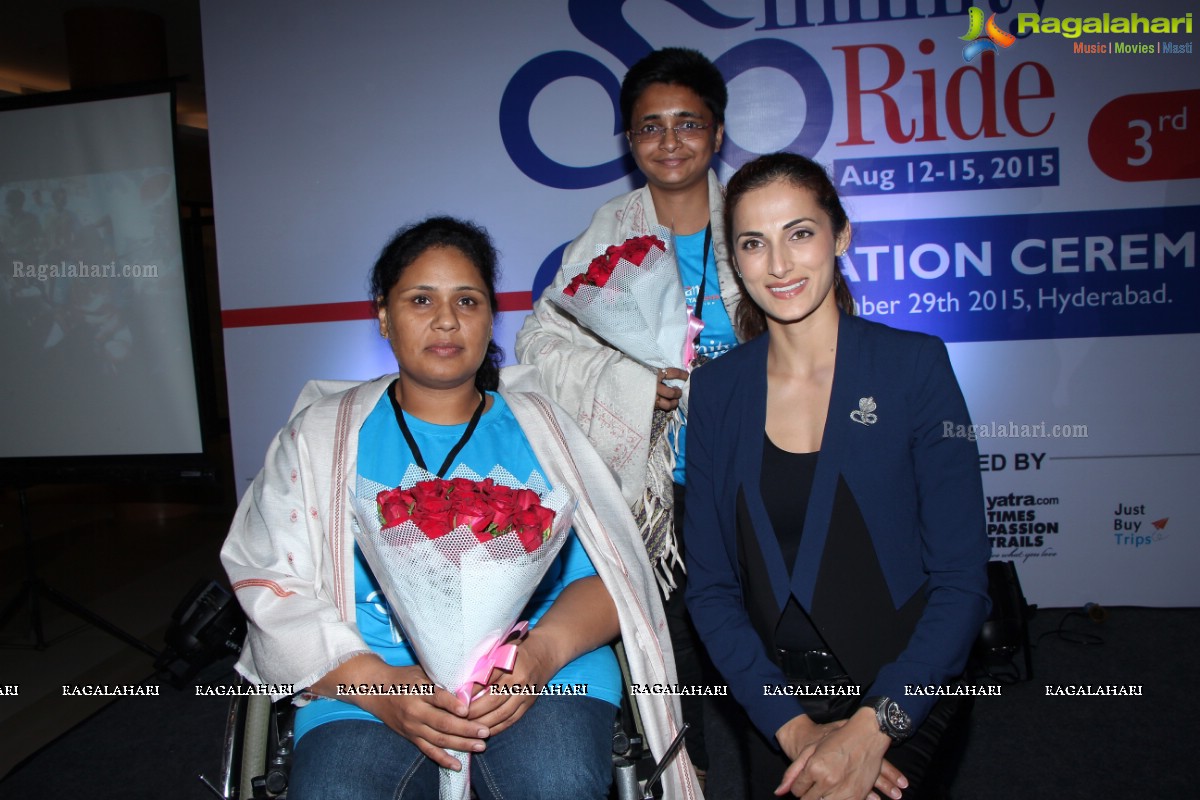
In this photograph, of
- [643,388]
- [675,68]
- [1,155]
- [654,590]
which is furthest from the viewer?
[1,155]

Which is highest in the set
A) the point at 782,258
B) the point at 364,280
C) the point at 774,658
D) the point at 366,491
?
the point at 364,280

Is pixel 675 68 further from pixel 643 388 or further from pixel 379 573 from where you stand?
pixel 379 573

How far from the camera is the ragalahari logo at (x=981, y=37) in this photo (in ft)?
10.5

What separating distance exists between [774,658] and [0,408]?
3682mm

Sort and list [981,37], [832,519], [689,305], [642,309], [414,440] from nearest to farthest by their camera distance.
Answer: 1. [832,519]
2. [414,440]
3. [642,309]
4. [689,305]
5. [981,37]

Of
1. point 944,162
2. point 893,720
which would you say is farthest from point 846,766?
point 944,162

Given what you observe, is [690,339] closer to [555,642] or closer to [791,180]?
[791,180]

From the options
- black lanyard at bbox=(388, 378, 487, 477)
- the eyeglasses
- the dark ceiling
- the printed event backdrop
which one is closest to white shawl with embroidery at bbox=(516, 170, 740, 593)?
the eyeglasses

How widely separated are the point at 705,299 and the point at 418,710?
1249 mm

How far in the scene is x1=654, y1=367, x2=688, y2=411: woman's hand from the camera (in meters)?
1.88

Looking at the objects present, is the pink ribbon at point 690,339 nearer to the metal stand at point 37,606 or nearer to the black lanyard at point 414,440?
the black lanyard at point 414,440

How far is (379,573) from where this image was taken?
4.02 feet

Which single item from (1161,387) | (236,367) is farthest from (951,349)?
(236,367)

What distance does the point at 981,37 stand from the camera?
3205 mm
